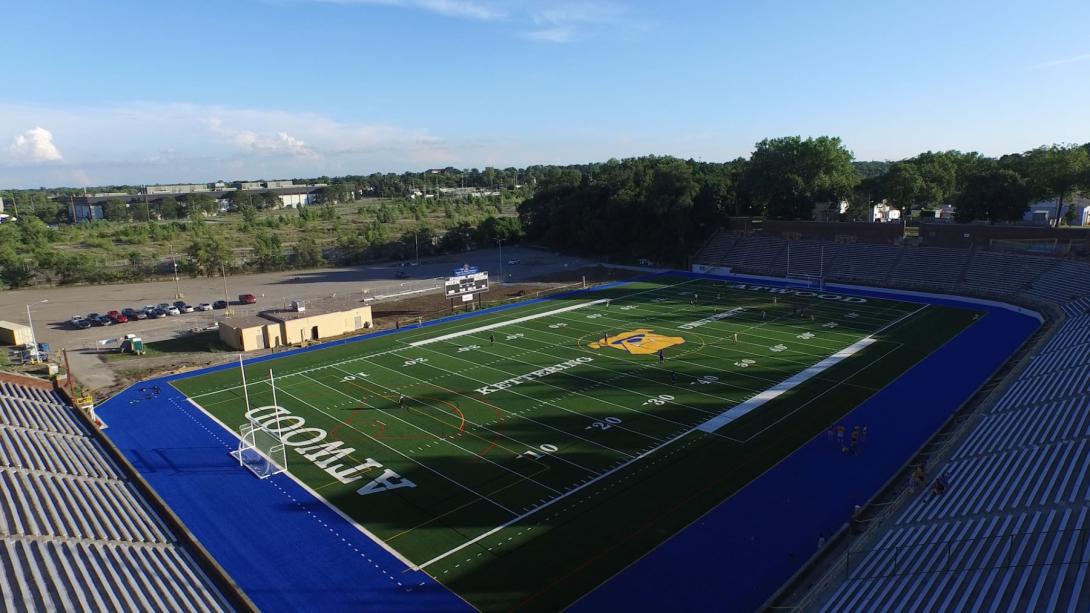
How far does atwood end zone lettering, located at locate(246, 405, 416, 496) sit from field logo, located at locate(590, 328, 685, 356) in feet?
57.4

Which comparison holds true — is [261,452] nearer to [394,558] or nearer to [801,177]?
[394,558]

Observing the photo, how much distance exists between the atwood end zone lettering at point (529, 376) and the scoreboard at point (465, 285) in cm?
1665

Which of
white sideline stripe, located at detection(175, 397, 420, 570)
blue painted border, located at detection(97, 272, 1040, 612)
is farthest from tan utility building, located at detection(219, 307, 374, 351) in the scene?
white sideline stripe, located at detection(175, 397, 420, 570)

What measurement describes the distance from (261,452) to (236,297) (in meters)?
39.7

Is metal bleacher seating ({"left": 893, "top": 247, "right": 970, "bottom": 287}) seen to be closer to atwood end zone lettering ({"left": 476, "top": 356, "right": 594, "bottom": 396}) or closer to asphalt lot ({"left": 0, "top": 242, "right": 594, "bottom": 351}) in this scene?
asphalt lot ({"left": 0, "top": 242, "right": 594, "bottom": 351})

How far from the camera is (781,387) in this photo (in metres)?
29.4

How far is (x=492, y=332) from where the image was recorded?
137 feet

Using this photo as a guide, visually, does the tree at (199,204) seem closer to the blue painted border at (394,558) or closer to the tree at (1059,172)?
the blue painted border at (394,558)

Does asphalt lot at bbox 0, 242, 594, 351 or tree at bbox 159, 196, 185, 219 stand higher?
tree at bbox 159, 196, 185, 219

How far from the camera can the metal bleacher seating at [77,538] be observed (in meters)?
10.6

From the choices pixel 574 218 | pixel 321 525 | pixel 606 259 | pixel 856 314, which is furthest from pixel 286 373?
pixel 574 218

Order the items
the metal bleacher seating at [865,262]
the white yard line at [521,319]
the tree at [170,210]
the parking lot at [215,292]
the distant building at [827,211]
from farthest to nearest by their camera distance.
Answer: the tree at [170,210] < the distant building at [827,211] < the metal bleacher seating at [865,262] < the parking lot at [215,292] < the white yard line at [521,319]

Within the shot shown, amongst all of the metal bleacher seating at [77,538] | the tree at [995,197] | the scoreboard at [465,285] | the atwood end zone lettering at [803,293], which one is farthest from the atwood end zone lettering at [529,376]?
the tree at [995,197]

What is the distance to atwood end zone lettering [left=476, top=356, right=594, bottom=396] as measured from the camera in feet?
99.8
